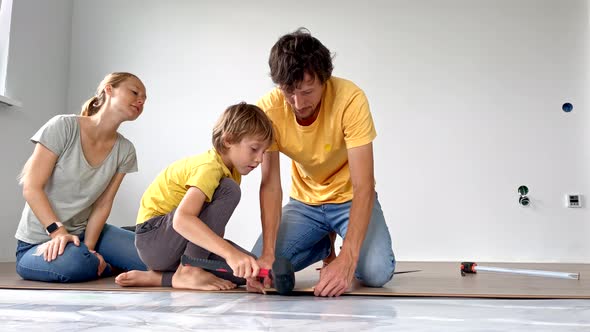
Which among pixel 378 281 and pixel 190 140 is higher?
pixel 190 140

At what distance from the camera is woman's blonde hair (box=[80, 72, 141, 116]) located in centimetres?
210

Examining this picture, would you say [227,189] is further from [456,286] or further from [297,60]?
[456,286]

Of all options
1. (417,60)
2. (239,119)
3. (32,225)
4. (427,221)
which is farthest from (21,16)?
(427,221)

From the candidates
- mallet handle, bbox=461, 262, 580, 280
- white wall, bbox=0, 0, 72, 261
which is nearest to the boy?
mallet handle, bbox=461, 262, 580, 280

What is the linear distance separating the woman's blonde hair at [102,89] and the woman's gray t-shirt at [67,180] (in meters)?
0.10

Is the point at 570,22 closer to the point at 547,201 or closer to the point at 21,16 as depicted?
the point at 547,201

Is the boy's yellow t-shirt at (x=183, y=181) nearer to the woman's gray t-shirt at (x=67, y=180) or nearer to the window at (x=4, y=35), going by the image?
the woman's gray t-shirt at (x=67, y=180)

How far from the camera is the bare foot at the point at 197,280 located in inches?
68.6

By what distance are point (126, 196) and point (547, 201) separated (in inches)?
115

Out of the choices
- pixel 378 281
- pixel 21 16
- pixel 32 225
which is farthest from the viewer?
pixel 21 16

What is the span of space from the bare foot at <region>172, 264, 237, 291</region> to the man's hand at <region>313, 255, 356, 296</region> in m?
0.33

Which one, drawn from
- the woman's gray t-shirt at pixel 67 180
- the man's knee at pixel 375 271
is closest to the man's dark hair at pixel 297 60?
the man's knee at pixel 375 271

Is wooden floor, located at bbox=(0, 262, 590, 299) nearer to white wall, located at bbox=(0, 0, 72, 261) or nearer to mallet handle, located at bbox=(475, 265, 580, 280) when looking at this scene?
mallet handle, located at bbox=(475, 265, 580, 280)

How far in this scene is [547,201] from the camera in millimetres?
3756
